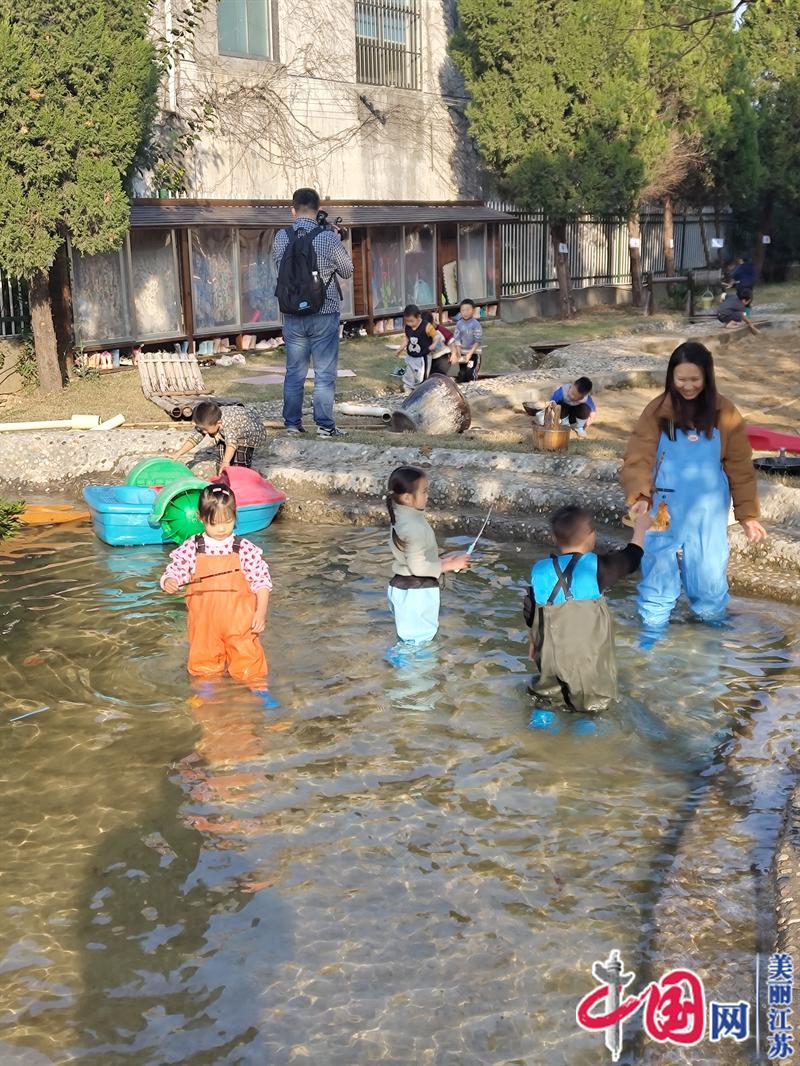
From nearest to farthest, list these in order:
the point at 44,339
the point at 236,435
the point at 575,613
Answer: the point at 575,613, the point at 236,435, the point at 44,339

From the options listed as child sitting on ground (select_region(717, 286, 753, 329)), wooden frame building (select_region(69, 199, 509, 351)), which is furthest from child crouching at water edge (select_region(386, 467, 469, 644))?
child sitting on ground (select_region(717, 286, 753, 329))

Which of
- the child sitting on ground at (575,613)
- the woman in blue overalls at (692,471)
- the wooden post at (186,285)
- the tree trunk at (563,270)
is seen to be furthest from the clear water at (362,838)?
the tree trunk at (563,270)

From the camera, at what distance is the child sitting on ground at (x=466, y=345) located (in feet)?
52.6

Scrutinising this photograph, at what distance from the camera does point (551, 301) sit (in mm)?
29188

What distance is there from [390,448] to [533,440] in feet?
4.49

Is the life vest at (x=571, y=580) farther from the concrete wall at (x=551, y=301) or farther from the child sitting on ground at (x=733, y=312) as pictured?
the concrete wall at (x=551, y=301)

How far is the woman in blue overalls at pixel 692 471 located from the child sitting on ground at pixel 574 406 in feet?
15.9

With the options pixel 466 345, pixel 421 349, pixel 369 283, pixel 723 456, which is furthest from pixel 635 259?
pixel 723 456

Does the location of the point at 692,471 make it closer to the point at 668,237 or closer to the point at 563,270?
the point at 563,270

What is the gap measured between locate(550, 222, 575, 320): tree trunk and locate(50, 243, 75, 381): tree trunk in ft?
45.6

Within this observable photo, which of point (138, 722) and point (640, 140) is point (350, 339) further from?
point (138, 722)

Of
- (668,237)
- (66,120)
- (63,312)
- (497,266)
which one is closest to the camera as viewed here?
(66,120)

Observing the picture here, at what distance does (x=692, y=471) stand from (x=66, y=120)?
10.3 metres

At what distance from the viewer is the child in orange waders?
5.94m
